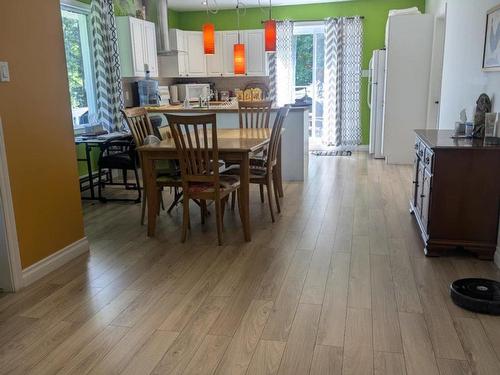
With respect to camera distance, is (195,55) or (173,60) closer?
(173,60)

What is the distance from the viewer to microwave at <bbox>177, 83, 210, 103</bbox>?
8047 millimetres

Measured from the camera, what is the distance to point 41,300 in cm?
264

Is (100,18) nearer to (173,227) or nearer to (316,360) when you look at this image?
(173,227)

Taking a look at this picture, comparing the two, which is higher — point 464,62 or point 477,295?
point 464,62

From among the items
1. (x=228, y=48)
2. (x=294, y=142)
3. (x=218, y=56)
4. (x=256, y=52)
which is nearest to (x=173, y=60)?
(x=218, y=56)

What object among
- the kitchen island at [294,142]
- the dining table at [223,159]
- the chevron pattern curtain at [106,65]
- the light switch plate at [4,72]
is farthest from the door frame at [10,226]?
the chevron pattern curtain at [106,65]

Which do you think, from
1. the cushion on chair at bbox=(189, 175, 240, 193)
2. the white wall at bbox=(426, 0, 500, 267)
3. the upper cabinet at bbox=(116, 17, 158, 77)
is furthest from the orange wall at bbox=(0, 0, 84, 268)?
the upper cabinet at bbox=(116, 17, 158, 77)

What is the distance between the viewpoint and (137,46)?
6.33 m

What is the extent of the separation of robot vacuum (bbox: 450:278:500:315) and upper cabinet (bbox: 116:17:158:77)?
16.9 feet

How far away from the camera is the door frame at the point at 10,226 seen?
2637 millimetres

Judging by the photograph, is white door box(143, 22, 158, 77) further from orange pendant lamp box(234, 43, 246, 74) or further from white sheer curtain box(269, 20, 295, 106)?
white sheer curtain box(269, 20, 295, 106)

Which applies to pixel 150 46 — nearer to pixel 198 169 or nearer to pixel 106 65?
pixel 106 65

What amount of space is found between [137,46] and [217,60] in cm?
222

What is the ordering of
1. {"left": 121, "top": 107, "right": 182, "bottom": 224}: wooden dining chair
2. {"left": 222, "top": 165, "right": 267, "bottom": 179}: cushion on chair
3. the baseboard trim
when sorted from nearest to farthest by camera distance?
the baseboard trim, {"left": 121, "top": 107, "right": 182, "bottom": 224}: wooden dining chair, {"left": 222, "top": 165, "right": 267, "bottom": 179}: cushion on chair
